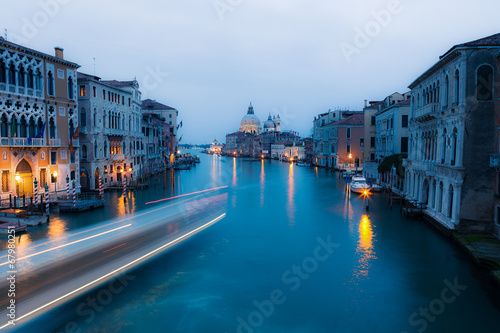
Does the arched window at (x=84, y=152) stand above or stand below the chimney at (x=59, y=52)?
below

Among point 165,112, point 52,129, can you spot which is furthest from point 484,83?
point 165,112

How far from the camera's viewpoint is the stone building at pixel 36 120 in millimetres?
22750

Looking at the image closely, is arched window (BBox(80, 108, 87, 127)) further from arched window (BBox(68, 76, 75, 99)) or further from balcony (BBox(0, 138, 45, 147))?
balcony (BBox(0, 138, 45, 147))

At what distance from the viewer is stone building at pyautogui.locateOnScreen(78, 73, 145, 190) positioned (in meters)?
31.8

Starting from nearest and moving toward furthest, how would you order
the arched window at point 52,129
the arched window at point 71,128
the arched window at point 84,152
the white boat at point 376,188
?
the arched window at point 52,129
the arched window at point 71,128
the arched window at point 84,152
the white boat at point 376,188

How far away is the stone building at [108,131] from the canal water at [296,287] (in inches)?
514

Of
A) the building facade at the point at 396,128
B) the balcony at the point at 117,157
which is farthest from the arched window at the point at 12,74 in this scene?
the building facade at the point at 396,128

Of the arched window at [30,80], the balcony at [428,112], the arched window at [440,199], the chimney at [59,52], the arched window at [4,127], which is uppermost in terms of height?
→ the chimney at [59,52]

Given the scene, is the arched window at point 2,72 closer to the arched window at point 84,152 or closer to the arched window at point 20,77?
the arched window at point 20,77

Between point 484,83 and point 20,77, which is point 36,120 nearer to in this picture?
point 20,77

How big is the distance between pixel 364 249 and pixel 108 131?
2757 centimetres

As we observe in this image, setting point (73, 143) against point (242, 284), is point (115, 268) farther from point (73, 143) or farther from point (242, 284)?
point (73, 143)

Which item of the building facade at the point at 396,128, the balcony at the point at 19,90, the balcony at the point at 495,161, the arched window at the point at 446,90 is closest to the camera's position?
the balcony at the point at 495,161

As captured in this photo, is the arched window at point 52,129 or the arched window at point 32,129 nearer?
the arched window at point 32,129
